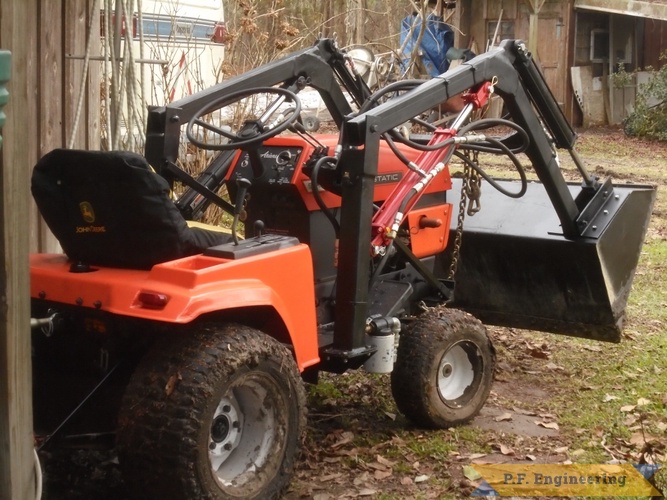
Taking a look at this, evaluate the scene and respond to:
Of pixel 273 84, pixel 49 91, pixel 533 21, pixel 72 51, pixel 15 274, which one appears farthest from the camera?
pixel 533 21

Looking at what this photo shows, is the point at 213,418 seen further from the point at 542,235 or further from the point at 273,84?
the point at 542,235

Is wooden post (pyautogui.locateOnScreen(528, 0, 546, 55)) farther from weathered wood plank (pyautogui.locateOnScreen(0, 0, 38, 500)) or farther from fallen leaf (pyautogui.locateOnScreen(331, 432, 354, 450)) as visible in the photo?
weathered wood plank (pyautogui.locateOnScreen(0, 0, 38, 500))

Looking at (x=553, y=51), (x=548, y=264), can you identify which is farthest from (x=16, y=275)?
(x=553, y=51)

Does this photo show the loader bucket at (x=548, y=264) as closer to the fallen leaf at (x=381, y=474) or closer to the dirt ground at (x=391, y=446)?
the dirt ground at (x=391, y=446)

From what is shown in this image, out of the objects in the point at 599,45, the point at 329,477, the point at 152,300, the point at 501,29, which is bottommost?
the point at 329,477

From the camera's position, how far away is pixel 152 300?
3533 mm

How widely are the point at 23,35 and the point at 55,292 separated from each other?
135 centimetres

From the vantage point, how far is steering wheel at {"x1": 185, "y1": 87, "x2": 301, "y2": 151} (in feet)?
13.5

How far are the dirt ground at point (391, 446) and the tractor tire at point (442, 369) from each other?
0.36ft

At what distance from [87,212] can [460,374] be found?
226cm

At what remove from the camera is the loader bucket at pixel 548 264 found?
5676 millimetres

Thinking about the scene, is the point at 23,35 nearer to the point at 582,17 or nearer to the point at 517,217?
the point at 517,217

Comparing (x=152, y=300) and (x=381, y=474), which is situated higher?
(x=152, y=300)

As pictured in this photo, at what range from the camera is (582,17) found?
20953 mm
